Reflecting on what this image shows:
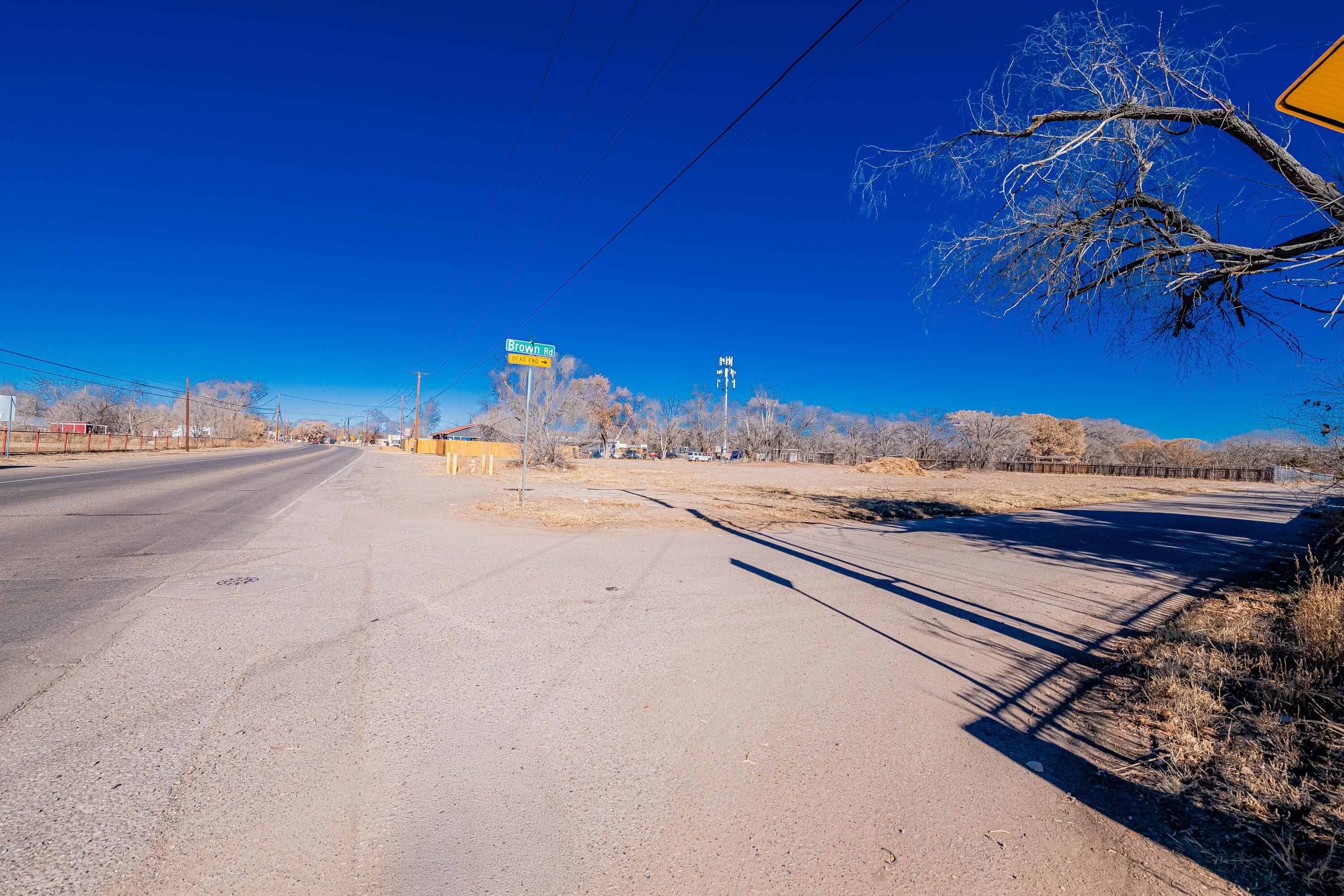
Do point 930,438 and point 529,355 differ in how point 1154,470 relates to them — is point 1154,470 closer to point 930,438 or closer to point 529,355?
point 930,438

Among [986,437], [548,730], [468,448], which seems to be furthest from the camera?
[468,448]

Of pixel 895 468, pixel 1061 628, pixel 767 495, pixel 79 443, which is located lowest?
pixel 1061 628

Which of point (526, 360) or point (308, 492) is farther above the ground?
point (526, 360)

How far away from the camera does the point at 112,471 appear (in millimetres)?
20609

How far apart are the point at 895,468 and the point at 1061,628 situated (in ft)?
122

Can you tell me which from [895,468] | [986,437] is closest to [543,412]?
[895,468]

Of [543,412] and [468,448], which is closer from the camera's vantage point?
[543,412]

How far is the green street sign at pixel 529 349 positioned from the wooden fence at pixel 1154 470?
5020 centimetres

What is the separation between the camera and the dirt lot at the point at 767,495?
42.8ft

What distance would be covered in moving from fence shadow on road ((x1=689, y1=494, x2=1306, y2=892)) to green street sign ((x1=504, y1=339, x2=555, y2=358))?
17.9ft

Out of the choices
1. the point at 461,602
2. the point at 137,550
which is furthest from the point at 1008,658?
the point at 137,550

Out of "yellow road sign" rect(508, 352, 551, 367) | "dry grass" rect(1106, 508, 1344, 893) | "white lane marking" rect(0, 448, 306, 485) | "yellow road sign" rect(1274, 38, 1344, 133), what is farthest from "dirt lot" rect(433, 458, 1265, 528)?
"white lane marking" rect(0, 448, 306, 485)

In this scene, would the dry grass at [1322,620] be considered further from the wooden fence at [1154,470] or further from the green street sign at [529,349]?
the wooden fence at [1154,470]

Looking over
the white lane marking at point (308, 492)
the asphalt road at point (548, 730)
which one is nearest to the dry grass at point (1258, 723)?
the asphalt road at point (548, 730)
